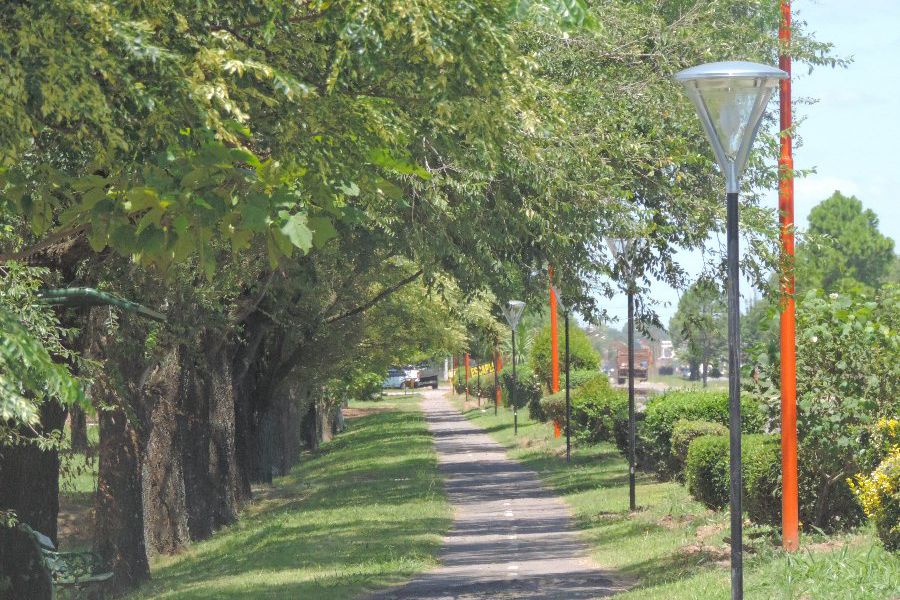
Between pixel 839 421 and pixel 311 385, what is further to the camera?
pixel 311 385

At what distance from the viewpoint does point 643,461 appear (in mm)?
26344

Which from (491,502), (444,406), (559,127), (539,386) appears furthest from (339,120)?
(444,406)

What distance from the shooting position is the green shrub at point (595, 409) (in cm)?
3072

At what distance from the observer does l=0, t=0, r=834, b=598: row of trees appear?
6094 mm

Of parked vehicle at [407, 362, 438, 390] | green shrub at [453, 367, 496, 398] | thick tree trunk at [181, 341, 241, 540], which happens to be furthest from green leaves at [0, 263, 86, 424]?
parked vehicle at [407, 362, 438, 390]

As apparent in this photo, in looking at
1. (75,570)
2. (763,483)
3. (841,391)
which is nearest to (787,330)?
(841,391)

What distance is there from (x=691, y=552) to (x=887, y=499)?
14.1 feet

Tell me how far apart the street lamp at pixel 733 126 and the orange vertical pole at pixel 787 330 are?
4524 millimetres

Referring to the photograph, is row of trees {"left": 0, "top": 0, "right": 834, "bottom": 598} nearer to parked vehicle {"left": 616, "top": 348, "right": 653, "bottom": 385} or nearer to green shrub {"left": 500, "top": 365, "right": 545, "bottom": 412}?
green shrub {"left": 500, "top": 365, "right": 545, "bottom": 412}

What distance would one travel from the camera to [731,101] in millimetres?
7992

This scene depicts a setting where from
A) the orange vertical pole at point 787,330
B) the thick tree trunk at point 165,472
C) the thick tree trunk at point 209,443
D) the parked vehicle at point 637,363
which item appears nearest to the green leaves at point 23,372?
the orange vertical pole at point 787,330

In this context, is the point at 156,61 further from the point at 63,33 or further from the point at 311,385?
the point at 311,385

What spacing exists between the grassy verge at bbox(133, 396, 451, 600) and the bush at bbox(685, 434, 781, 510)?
3506 mm

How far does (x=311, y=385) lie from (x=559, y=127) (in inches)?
1033
